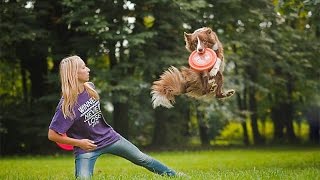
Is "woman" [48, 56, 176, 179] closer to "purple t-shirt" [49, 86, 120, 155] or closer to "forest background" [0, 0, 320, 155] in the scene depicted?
"purple t-shirt" [49, 86, 120, 155]

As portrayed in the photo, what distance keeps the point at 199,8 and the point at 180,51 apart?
6.22 ft

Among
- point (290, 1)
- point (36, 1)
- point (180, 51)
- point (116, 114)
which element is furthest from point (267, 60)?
point (290, 1)

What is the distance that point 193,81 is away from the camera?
23.7 ft

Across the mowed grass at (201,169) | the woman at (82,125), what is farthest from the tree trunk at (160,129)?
the woman at (82,125)

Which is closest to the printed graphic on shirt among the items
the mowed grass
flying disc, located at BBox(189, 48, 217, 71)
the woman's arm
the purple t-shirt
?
the purple t-shirt

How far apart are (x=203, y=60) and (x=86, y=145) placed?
6.33 ft

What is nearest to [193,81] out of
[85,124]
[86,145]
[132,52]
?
[85,124]

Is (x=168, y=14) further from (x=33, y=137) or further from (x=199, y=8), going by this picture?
(x=33, y=137)

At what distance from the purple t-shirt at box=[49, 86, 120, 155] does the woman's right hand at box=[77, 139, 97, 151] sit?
8cm

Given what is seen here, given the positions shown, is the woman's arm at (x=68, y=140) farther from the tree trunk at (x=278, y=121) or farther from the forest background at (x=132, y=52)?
the tree trunk at (x=278, y=121)

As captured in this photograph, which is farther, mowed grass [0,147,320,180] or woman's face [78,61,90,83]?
mowed grass [0,147,320,180]

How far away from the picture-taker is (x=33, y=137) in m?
22.8

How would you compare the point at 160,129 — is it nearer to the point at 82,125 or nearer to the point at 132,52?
the point at 132,52

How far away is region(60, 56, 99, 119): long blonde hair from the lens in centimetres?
697
